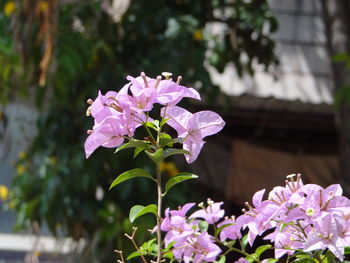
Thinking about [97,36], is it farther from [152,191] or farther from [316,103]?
[316,103]

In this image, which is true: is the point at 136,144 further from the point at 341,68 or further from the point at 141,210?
the point at 341,68

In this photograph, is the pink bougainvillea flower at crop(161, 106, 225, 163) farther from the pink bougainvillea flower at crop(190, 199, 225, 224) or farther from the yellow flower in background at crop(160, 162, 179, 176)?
the yellow flower in background at crop(160, 162, 179, 176)

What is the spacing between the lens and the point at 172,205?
3.45 metres

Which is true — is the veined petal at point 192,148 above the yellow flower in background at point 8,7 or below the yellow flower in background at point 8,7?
below

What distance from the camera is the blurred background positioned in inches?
133

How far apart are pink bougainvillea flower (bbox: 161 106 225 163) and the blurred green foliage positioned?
235 centimetres

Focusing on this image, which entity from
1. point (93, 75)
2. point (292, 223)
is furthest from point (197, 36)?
point (292, 223)

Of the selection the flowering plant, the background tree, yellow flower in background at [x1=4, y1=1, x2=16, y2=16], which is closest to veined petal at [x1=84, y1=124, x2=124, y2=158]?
the flowering plant

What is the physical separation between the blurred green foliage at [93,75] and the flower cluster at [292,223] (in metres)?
2.21

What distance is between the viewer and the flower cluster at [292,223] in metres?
0.94

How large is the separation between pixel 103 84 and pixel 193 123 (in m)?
2.72

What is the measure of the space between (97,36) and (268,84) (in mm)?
1458

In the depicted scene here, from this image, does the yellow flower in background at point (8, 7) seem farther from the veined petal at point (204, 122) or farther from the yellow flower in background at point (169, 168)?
the veined petal at point (204, 122)

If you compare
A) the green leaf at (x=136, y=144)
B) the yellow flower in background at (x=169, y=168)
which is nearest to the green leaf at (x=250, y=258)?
the green leaf at (x=136, y=144)
